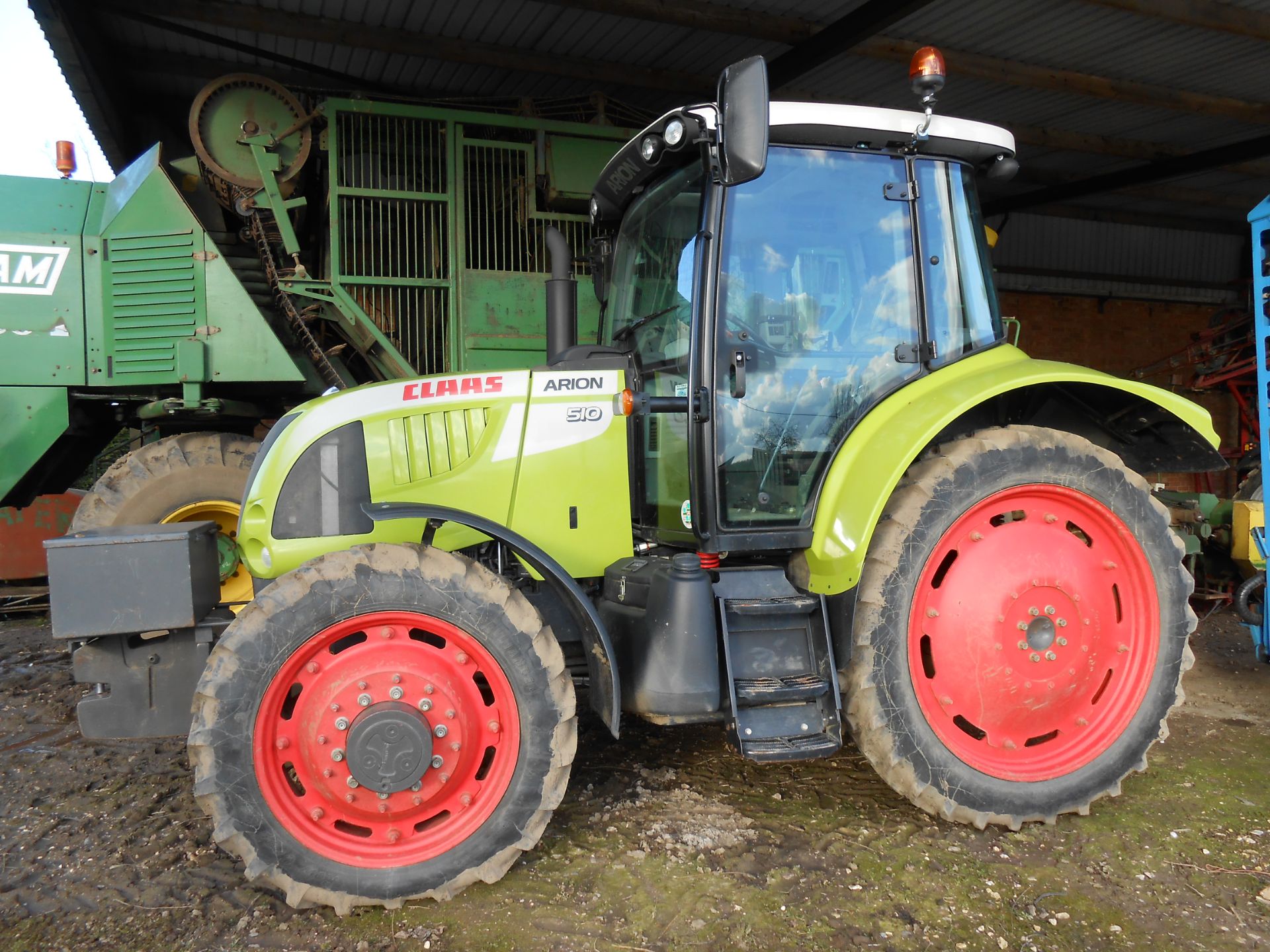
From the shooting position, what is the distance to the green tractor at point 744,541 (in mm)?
2352

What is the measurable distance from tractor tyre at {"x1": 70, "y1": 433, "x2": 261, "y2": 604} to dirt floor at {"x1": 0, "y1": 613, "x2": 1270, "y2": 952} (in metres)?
1.46

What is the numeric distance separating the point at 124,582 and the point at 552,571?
132 centimetres

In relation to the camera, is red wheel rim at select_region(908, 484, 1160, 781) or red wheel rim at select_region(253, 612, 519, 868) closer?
red wheel rim at select_region(253, 612, 519, 868)

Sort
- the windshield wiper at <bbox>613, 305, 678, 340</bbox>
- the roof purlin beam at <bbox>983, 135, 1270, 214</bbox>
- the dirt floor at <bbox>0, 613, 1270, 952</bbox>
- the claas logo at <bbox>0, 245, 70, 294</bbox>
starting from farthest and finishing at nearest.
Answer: the roof purlin beam at <bbox>983, 135, 1270, 214</bbox> → the claas logo at <bbox>0, 245, 70, 294</bbox> → the windshield wiper at <bbox>613, 305, 678, 340</bbox> → the dirt floor at <bbox>0, 613, 1270, 952</bbox>

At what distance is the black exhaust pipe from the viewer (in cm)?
333

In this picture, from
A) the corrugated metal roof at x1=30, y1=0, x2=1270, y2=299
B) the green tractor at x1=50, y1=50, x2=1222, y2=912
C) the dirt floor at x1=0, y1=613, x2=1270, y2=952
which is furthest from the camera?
the corrugated metal roof at x1=30, y1=0, x2=1270, y2=299

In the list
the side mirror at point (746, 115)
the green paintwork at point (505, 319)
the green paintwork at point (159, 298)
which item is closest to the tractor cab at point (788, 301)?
the side mirror at point (746, 115)

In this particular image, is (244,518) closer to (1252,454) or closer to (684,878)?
(684,878)

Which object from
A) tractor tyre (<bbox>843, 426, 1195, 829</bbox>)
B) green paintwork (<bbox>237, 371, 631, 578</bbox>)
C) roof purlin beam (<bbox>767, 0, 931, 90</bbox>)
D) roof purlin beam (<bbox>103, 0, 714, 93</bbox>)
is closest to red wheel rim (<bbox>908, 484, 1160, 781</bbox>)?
tractor tyre (<bbox>843, 426, 1195, 829</bbox>)

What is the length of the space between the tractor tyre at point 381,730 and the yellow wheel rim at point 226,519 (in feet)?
8.82

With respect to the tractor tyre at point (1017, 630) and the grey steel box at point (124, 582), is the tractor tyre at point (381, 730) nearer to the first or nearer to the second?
the grey steel box at point (124, 582)

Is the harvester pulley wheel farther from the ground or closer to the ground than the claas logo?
farther from the ground

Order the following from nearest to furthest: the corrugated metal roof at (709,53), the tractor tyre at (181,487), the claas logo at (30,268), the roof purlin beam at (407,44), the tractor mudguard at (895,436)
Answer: the tractor mudguard at (895,436), the tractor tyre at (181,487), the claas logo at (30,268), the roof purlin beam at (407,44), the corrugated metal roof at (709,53)

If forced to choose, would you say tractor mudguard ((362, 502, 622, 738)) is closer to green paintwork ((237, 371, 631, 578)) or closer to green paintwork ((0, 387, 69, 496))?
green paintwork ((237, 371, 631, 578))
